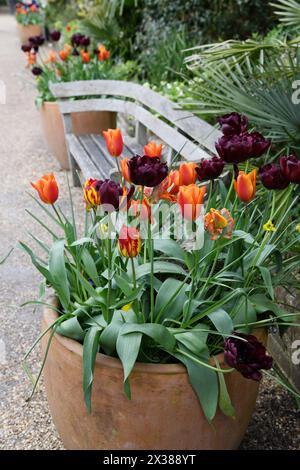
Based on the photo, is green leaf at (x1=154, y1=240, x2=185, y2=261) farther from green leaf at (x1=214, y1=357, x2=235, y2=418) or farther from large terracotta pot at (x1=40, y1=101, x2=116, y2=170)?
large terracotta pot at (x1=40, y1=101, x2=116, y2=170)

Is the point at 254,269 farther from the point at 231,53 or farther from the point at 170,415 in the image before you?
the point at 231,53

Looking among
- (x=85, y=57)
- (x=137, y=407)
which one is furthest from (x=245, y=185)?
(x=85, y=57)

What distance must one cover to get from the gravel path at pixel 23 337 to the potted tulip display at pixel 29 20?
561 centimetres

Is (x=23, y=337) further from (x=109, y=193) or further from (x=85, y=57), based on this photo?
(x=85, y=57)

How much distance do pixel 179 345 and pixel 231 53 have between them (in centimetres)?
188

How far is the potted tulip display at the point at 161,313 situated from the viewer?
151cm

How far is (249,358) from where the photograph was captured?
1.35 metres

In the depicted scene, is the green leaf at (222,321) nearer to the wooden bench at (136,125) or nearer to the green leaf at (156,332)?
the green leaf at (156,332)

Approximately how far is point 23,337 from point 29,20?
923 centimetres

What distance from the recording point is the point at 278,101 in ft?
7.38

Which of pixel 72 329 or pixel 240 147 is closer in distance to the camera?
pixel 240 147

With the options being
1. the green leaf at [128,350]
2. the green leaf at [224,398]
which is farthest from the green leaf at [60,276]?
the green leaf at [224,398]

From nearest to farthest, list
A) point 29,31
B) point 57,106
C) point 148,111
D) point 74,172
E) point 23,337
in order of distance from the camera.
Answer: point 23,337
point 148,111
point 74,172
point 57,106
point 29,31

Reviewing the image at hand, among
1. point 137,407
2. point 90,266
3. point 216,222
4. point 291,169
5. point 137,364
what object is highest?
point 291,169
